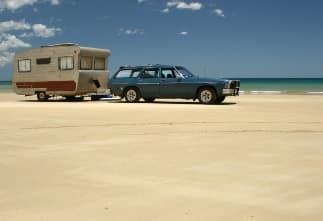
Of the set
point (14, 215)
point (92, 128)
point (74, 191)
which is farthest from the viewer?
point (92, 128)

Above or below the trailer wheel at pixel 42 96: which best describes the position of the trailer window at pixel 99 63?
above

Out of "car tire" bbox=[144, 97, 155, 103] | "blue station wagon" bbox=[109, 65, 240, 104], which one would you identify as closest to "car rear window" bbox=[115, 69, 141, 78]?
"blue station wagon" bbox=[109, 65, 240, 104]

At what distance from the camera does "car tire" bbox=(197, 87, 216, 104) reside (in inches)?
775

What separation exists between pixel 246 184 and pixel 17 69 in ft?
71.0

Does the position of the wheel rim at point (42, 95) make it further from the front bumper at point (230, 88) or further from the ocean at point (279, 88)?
the ocean at point (279, 88)

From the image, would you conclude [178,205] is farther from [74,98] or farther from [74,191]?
[74,98]

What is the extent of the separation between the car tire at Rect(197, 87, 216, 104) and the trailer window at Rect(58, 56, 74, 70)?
6496 millimetres

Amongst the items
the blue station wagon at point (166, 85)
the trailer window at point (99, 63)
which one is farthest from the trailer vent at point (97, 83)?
the blue station wagon at point (166, 85)

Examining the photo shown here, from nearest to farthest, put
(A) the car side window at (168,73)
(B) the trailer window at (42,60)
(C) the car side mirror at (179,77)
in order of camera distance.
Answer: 1. (C) the car side mirror at (179,77)
2. (A) the car side window at (168,73)
3. (B) the trailer window at (42,60)

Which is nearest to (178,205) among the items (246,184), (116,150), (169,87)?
(246,184)

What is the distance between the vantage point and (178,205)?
4.53 meters

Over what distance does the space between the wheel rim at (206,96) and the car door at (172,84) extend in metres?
0.63

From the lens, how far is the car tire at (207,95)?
64.6 ft

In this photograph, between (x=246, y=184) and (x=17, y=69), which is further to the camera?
(x=17, y=69)
